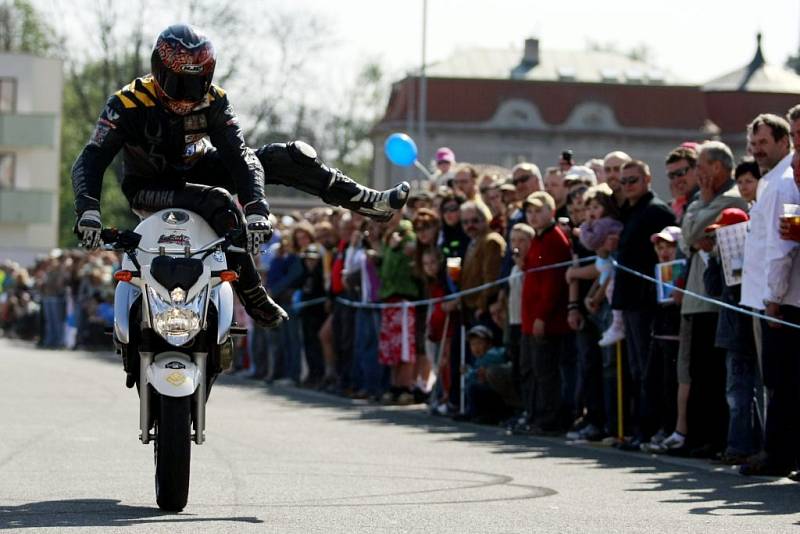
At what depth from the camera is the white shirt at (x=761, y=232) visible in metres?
11.8

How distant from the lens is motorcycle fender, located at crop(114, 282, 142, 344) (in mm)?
9523

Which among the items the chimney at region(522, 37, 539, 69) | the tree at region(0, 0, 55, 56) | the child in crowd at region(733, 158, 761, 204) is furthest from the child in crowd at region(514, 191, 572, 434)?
the chimney at region(522, 37, 539, 69)

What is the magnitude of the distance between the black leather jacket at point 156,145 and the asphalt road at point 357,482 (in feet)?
5.14

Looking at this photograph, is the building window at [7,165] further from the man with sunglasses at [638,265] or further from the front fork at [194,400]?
the front fork at [194,400]

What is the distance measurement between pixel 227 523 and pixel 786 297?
4.53m

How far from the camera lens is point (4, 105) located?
8350 centimetres

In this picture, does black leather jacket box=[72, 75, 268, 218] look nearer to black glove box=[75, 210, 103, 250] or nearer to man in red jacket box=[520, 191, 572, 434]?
black glove box=[75, 210, 103, 250]

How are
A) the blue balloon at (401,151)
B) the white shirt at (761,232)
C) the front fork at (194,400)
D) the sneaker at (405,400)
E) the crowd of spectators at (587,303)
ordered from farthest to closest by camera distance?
the blue balloon at (401,151)
the sneaker at (405,400)
the crowd of spectators at (587,303)
the white shirt at (761,232)
the front fork at (194,400)

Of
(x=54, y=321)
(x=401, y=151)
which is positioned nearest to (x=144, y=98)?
(x=401, y=151)

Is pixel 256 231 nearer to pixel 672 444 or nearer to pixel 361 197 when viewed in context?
pixel 361 197

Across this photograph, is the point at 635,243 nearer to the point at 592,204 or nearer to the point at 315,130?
the point at 592,204

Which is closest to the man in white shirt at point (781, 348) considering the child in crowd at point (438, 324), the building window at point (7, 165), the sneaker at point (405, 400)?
the child in crowd at point (438, 324)

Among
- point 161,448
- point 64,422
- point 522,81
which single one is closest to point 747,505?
point 161,448

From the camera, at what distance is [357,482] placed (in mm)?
10852
